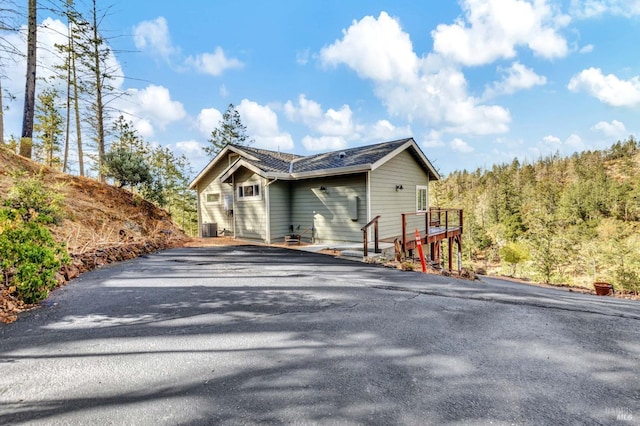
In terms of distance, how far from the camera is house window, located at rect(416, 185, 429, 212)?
522 inches

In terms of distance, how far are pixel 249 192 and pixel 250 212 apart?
2.81ft

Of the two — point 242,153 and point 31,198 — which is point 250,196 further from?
point 31,198

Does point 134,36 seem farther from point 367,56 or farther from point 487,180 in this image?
point 487,180

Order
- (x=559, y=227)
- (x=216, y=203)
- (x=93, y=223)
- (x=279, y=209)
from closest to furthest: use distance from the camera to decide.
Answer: (x=93, y=223) < (x=279, y=209) < (x=216, y=203) < (x=559, y=227)

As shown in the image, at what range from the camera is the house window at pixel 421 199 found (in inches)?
522

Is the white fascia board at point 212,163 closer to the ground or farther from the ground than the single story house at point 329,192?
farther from the ground

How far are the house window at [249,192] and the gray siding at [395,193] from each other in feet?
15.6

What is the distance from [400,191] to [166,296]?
9.55 metres

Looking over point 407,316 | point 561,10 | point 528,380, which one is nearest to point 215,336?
point 407,316

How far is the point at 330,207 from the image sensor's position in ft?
36.5

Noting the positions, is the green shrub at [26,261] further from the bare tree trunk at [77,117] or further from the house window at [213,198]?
the bare tree trunk at [77,117]

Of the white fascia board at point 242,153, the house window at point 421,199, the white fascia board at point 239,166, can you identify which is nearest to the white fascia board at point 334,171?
the white fascia board at point 239,166

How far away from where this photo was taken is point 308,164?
42.2 feet

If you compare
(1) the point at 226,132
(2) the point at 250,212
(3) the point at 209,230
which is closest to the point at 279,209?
(2) the point at 250,212
